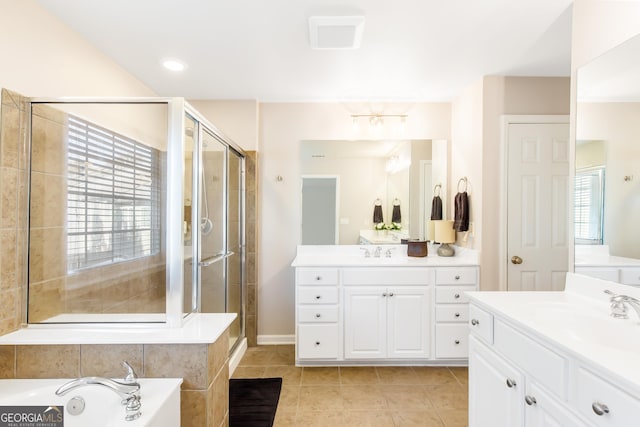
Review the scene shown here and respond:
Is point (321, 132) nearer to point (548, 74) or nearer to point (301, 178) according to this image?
point (301, 178)

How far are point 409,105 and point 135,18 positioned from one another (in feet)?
7.90

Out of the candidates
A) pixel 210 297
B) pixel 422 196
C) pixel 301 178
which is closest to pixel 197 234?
pixel 210 297

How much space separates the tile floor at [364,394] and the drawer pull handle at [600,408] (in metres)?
1.32

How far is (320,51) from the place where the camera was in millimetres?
2205

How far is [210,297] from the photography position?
90.7 inches

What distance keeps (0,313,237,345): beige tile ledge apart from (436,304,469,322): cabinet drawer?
5.90 ft

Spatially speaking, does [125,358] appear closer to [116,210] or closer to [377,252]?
[116,210]

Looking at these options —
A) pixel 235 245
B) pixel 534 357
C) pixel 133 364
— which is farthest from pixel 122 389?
pixel 235 245

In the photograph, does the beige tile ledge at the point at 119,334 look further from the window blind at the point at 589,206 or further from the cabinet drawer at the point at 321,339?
the window blind at the point at 589,206

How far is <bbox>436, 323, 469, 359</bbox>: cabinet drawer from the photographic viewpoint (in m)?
2.67

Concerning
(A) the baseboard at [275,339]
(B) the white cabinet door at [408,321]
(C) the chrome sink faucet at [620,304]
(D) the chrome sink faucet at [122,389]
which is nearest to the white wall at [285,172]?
(A) the baseboard at [275,339]

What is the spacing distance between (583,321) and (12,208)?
266 cm

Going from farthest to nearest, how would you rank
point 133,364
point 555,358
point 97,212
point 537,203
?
1. point 537,203
2. point 97,212
3. point 133,364
4. point 555,358

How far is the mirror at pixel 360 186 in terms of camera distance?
10.5 feet
